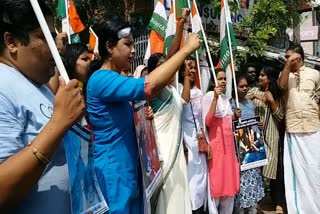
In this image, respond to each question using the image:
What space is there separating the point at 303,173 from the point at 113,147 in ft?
9.22

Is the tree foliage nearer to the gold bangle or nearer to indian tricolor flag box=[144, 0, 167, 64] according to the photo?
indian tricolor flag box=[144, 0, 167, 64]

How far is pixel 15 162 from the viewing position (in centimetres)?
113

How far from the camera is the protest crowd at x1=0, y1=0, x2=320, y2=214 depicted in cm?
123

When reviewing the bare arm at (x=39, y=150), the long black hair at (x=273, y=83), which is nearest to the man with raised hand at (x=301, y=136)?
the long black hair at (x=273, y=83)

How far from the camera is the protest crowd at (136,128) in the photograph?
1.23m

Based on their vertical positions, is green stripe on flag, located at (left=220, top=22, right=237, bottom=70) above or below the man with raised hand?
above

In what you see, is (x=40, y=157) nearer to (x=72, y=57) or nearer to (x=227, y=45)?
(x=72, y=57)

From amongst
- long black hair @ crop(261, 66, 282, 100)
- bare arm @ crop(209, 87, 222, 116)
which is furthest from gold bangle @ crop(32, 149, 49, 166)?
long black hair @ crop(261, 66, 282, 100)

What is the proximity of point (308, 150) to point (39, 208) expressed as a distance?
345 centimetres

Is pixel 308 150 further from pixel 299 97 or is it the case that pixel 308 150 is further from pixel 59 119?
pixel 59 119

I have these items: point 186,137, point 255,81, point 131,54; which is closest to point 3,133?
point 131,54

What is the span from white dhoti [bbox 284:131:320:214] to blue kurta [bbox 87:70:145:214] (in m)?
2.63

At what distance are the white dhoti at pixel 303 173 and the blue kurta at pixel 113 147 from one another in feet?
8.62

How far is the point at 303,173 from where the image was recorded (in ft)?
14.0
